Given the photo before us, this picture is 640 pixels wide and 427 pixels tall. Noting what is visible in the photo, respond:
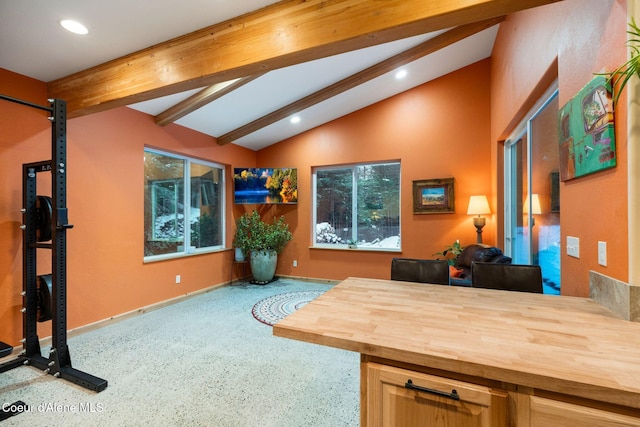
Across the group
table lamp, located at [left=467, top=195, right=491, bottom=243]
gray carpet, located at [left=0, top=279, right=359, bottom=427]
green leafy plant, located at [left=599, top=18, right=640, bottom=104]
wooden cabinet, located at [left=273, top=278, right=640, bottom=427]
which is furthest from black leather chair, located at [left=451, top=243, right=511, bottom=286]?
green leafy plant, located at [left=599, top=18, right=640, bottom=104]

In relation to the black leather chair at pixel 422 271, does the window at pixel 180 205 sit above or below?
above

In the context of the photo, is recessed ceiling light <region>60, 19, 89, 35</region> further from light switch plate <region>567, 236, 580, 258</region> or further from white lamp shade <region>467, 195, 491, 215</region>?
white lamp shade <region>467, 195, 491, 215</region>

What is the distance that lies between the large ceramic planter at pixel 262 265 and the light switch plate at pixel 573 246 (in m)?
4.12

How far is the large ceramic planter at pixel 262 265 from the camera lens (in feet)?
16.1

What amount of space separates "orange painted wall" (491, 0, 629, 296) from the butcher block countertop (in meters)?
0.30

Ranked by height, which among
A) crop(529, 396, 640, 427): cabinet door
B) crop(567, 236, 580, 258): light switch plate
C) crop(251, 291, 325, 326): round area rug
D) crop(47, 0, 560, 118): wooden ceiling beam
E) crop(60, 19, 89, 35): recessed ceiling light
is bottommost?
crop(251, 291, 325, 326): round area rug

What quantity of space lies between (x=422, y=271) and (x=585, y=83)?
1386mm

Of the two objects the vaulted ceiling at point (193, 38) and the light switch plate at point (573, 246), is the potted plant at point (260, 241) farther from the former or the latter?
the light switch plate at point (573, 246)

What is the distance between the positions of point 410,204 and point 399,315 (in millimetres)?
3648

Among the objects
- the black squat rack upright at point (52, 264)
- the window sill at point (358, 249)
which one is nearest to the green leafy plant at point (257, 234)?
the window sill at point (358, 249)

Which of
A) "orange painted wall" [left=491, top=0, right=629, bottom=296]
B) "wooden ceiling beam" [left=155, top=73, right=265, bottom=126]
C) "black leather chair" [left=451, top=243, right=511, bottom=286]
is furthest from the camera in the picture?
"wooden ceiling beam" [left=155, top=73, right=265, bottom=126]

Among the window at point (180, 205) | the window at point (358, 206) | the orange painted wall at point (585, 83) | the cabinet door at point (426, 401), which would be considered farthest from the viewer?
the window at point (358, 206)

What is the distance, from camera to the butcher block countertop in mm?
754

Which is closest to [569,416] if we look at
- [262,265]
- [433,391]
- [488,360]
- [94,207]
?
[488,360]
